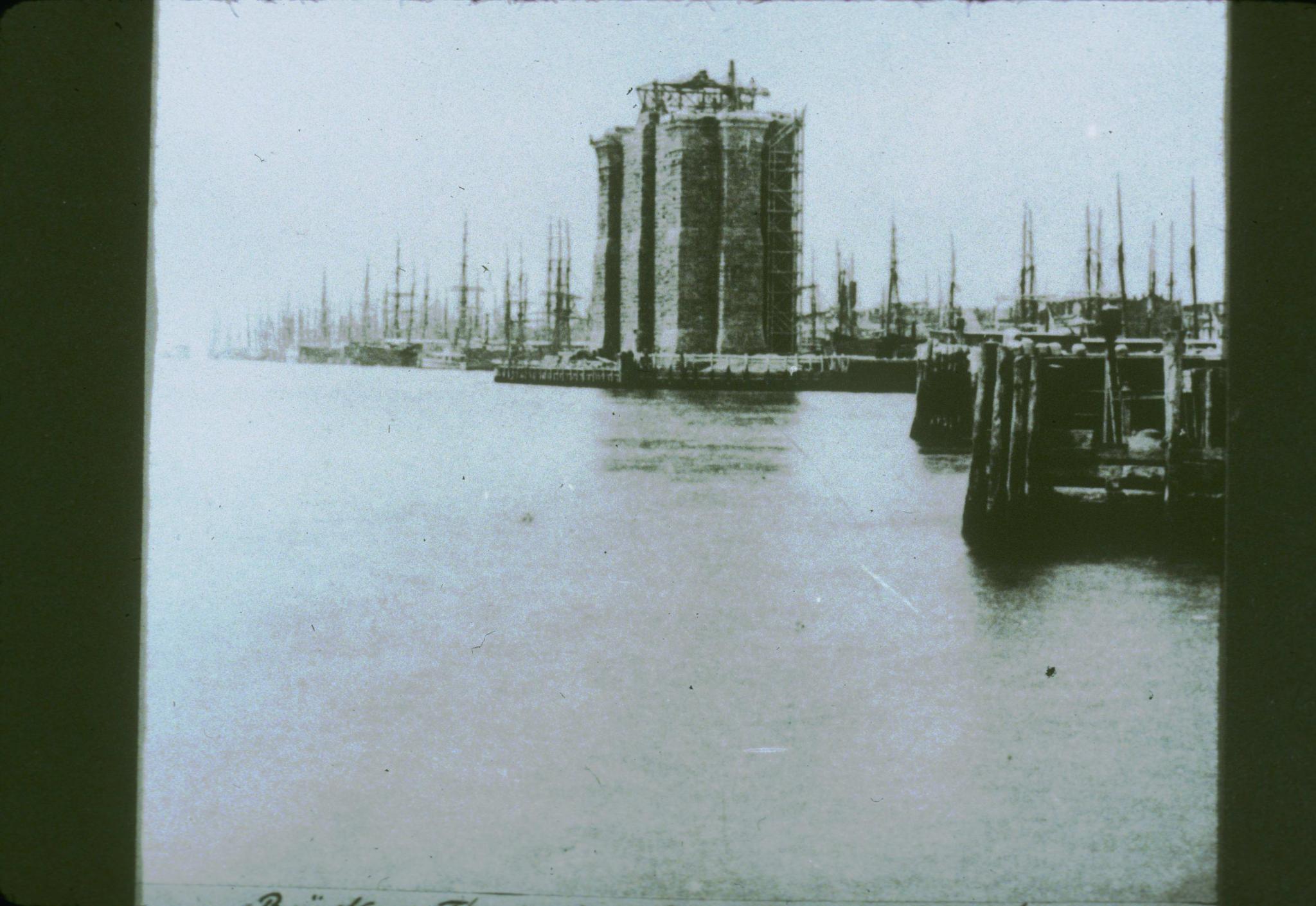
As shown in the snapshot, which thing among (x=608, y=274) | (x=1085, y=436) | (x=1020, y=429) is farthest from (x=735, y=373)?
(x=1085, y=436)

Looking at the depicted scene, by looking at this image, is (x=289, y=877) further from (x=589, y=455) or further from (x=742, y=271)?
(x=742, y=271)

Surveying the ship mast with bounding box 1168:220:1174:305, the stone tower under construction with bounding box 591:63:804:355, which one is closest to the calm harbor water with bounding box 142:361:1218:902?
the stone tower under construction with bounding box 591:63:804:355

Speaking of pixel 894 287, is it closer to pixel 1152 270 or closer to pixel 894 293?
pixel 894 293

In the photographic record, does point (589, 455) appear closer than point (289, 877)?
No

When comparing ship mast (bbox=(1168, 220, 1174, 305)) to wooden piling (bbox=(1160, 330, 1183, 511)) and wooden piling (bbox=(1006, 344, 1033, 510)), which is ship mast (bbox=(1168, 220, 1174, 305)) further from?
wooden piling (bbox=(1006, 344, 1033, 510))

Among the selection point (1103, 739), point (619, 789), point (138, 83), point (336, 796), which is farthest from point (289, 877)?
point (1103, 739)

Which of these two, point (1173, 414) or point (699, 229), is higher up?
point (699, 229)
